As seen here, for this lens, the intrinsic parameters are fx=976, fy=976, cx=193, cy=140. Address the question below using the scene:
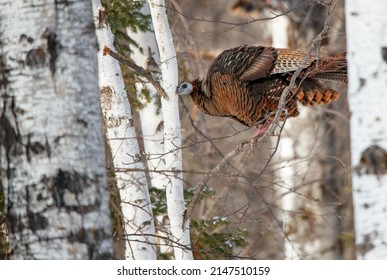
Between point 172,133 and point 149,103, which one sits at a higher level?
point 149,103

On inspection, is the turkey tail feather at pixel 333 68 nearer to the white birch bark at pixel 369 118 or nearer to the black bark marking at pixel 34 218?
the white birch bark at pixel 369 118

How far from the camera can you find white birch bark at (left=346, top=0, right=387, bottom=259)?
156 inches

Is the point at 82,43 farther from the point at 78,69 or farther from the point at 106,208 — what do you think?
the point at 106,208

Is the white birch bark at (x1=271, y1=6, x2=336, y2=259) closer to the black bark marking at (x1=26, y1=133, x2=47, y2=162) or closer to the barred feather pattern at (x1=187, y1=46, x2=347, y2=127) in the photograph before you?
the barred feather pattern at (x1=187, y1=46, x2=347, y2=127)

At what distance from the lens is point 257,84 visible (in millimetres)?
6938

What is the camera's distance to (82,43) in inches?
157

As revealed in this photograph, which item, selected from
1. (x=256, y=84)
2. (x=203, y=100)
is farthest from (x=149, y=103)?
(x=256, y=84)

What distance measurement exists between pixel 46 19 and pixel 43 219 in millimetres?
807

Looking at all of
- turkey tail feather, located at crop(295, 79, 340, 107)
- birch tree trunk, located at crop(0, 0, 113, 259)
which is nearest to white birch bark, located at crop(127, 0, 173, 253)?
turkey tail feather, located at crop(295, 79, 340, 107)

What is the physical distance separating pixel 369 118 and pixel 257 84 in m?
2.99

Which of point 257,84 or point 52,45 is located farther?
point 257,84

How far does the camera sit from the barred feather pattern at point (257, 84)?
22.2 ft

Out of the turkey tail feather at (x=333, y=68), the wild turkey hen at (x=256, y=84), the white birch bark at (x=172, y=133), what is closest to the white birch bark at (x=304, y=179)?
the wild turkey hen at (x=256, y=84)

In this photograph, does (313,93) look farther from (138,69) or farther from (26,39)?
(26,39)
